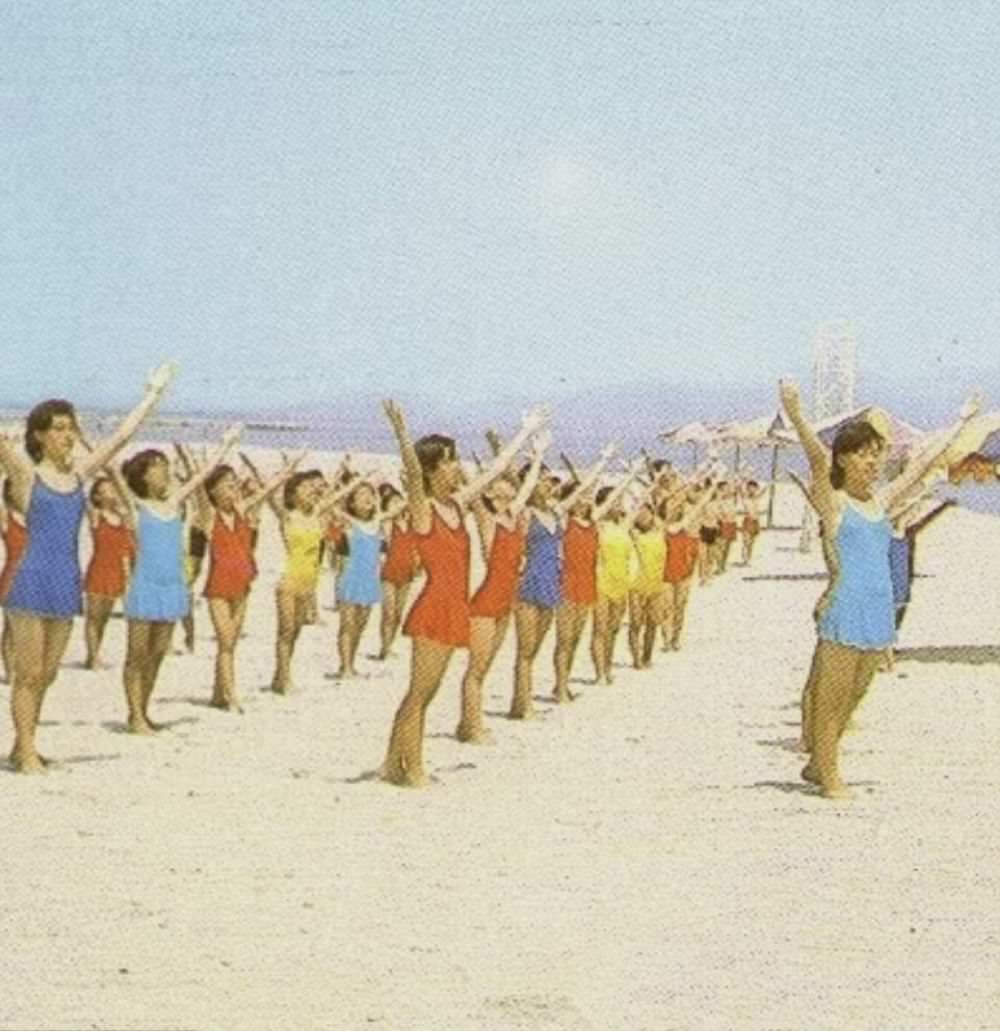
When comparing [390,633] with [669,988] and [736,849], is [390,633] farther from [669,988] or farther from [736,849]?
[669,988]

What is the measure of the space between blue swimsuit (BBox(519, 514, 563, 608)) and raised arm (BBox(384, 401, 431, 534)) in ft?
9.24

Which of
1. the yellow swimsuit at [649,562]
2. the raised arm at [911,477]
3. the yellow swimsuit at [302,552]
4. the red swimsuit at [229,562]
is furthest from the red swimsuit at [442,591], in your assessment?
the yellow swimsuit at [649,562]

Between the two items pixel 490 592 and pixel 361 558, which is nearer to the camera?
pixel 490 592

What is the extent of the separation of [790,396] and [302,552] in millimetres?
5687

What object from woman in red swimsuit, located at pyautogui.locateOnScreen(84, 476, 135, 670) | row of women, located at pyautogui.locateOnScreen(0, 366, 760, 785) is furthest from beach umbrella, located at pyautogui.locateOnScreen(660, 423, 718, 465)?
woman in red swimsuit, located at pyautogui.locateOnScreen(84, 476, 135, 670)

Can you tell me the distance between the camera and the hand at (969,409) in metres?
8.61

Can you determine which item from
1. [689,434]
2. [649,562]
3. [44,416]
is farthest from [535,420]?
[689,434]

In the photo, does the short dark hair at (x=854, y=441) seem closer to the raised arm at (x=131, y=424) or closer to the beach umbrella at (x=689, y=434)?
the raised arm at (x=131, y=424)

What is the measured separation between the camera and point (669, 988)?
4.93 meters

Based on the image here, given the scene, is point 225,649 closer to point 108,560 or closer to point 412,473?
point 108,560

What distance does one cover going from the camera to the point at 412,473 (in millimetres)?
7715

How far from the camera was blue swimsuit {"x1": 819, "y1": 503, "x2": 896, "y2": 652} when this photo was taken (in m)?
7.80

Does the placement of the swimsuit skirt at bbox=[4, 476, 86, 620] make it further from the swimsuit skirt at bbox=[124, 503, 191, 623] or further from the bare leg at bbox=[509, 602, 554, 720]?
the bare leg at bbox=[509, 602, 554, 720]

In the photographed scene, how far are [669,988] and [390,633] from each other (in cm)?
998
